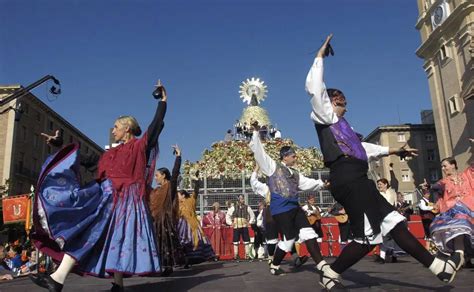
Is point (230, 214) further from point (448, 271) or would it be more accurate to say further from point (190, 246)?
point (448, 271)

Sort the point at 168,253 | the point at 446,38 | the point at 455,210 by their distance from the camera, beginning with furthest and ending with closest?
the point at 446,38 → the point at 168,253 → the point at 455,210

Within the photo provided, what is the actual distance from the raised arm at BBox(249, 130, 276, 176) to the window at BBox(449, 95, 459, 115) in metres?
28.0

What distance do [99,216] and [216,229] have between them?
821cm

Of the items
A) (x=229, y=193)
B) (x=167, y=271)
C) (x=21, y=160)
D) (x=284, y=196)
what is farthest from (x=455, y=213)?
(x=21, y=160)

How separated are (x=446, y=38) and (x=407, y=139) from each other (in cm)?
2814

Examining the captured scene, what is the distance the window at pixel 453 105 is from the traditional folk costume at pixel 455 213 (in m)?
27.0

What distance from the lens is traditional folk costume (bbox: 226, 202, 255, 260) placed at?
11.5m

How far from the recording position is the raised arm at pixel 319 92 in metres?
3.58

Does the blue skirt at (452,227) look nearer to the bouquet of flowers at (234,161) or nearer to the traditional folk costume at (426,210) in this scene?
the traditional folk costume at (426,210)

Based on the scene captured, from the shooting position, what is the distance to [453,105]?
30.0m

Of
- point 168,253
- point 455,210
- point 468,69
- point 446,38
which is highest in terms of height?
point 446,38

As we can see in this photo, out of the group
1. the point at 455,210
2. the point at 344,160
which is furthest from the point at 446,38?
the point at 344,160

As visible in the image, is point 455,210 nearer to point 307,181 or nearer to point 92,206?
point 307,181

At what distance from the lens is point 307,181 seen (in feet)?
19.8
